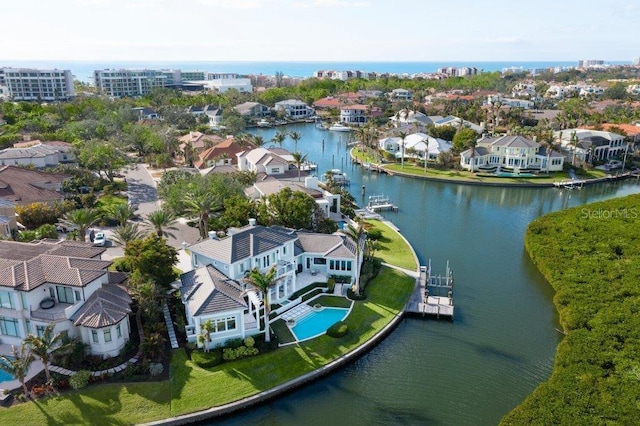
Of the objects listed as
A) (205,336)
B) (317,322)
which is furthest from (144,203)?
(317,322)

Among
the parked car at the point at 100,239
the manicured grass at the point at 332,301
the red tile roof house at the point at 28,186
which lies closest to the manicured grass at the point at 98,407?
the manicured grass at the point at 332,301

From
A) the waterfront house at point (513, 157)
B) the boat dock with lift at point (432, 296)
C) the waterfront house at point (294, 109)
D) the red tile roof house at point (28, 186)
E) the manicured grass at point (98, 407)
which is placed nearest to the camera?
the manicured grass at point (98, 407)

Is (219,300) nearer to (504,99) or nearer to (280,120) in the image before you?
(280,120)

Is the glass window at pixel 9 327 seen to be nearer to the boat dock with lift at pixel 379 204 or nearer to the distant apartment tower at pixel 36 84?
the boat dock with lift at pixel 379 204

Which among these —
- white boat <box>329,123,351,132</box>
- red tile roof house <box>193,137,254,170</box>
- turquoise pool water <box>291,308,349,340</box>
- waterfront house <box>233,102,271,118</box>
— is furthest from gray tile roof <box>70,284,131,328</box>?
waterfront house <box>233,102,271,118</box>

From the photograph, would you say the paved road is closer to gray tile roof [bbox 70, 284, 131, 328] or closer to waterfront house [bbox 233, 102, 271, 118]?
gray tile roof [bbox 70, 284, 131, 328]

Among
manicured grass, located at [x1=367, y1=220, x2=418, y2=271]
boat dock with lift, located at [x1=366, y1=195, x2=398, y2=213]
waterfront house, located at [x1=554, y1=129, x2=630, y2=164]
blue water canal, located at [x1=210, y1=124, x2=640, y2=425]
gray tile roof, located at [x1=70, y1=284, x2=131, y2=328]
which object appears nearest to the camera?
blue water canal, located at [x1=210, y1=124, x2=640, y2=425]

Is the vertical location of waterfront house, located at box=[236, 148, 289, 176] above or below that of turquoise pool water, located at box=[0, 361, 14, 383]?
above
